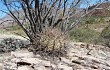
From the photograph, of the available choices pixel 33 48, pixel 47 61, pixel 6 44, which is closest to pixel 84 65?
pixel 47 61

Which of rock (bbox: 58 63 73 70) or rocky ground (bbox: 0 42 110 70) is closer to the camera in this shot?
rocky ground (bbox: 0 42 110 70)

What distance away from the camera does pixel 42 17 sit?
11086 millimetres

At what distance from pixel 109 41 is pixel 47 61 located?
8.71 metres

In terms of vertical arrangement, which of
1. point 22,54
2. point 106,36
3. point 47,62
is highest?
point 106,36

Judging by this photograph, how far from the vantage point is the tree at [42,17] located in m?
10.5

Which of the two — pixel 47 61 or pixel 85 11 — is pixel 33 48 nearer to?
pixel 47 61

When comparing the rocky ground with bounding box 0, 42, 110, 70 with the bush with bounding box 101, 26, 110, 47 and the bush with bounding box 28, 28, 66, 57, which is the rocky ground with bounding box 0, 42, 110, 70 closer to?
the bush with bounding box 28, 28, 66, 57

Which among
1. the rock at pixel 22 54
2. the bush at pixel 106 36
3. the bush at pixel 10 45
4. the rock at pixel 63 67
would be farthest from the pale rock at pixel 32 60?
the bush at pixel 106 36

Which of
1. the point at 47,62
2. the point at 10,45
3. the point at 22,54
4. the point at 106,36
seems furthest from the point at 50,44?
the point at 106,36

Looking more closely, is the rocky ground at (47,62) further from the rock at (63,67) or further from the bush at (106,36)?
the bush at (106,36)

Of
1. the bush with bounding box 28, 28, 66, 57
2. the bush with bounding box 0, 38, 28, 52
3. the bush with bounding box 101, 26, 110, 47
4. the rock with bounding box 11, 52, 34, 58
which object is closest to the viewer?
the rock with bounding box 11, 52, 34, 58

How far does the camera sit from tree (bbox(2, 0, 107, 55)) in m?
10.5

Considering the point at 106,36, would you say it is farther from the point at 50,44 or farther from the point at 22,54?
the point at 22,54

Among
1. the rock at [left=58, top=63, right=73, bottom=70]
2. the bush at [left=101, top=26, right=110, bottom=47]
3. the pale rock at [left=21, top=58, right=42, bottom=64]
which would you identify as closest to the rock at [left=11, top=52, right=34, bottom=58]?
the pale rock at [left=21, top=58, right=42, bottom=64]
